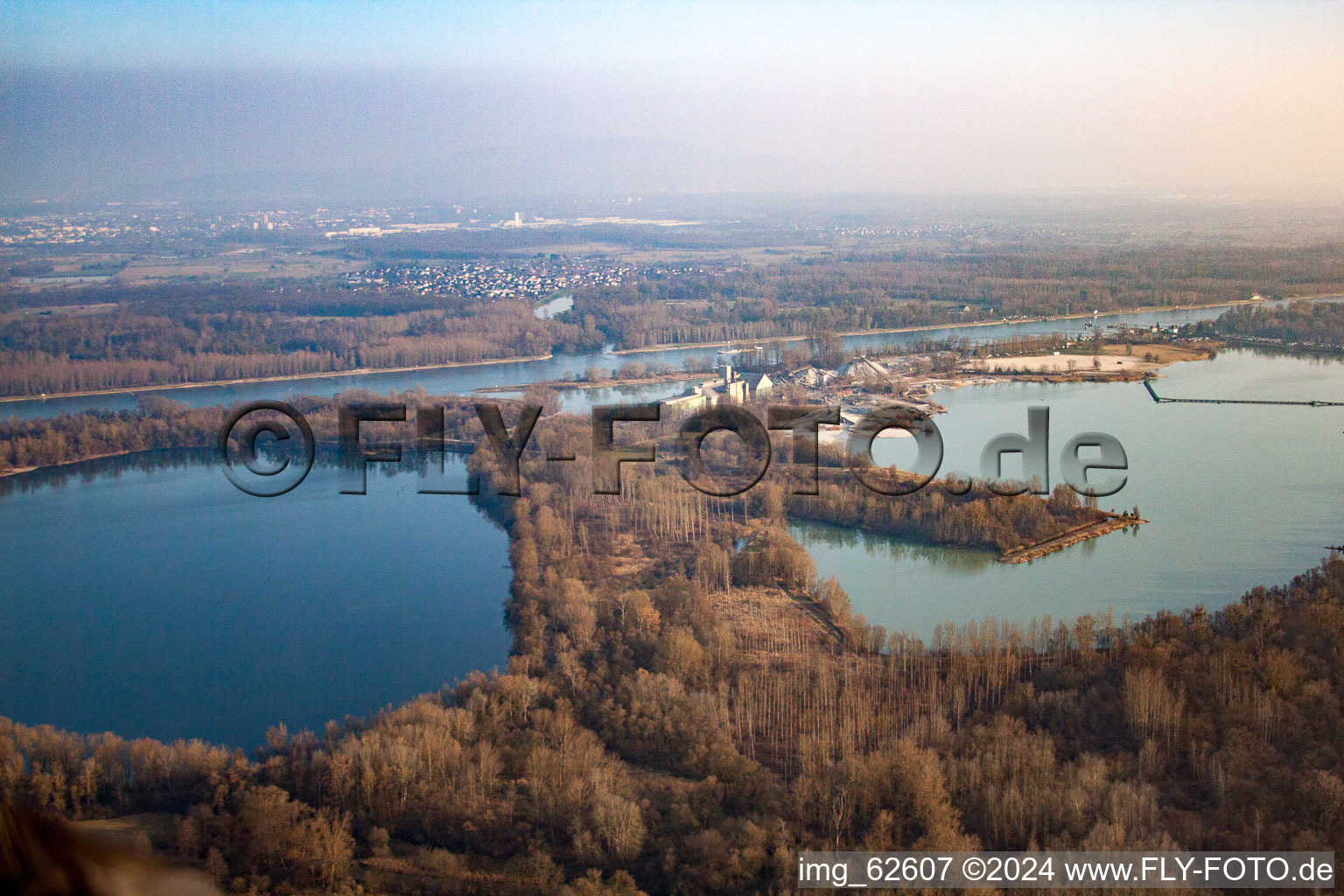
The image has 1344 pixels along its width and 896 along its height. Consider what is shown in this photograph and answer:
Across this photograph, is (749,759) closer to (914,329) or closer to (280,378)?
(280,378)

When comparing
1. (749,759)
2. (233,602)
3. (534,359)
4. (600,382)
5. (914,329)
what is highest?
(914,329)

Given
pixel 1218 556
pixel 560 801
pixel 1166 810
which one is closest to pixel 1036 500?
pixel 1218 556

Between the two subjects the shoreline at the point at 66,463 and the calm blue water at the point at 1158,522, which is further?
the shoreline at the point at 66,463

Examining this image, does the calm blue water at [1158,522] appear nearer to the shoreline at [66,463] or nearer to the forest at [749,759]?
the forest at [749,759]

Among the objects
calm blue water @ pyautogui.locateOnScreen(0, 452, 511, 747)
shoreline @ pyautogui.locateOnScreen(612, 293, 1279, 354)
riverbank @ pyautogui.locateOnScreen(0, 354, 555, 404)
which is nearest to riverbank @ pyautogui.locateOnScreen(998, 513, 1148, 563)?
calm blue water @ pyautogui.locateOnScreen(0, 452, 511, 747)

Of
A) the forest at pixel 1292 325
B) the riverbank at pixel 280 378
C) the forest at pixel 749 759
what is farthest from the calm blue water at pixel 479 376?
the forest at pixel 749 759

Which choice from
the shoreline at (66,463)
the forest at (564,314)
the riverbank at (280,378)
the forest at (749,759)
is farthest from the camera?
the forest at (564,314)

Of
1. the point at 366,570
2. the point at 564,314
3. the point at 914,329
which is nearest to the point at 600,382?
the point at 564,314
